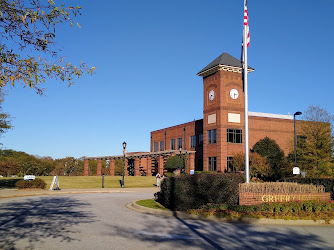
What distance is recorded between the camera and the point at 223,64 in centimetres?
4747

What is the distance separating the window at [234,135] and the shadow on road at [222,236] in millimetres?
36211

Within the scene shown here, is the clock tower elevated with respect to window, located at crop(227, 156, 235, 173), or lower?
elevated

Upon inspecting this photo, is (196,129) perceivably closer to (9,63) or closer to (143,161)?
(143,161)

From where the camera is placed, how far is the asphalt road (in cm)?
859

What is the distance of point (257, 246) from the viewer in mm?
8484

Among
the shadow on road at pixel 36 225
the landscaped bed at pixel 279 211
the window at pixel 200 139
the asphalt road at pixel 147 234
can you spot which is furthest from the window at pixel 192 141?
the asphalt road at pixel 147 234

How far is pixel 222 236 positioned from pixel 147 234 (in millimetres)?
2140

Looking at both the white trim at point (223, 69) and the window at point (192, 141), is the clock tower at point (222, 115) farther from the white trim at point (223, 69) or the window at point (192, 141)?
the window at point (192, 141)

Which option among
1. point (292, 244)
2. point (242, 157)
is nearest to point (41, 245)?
point (292, 244)

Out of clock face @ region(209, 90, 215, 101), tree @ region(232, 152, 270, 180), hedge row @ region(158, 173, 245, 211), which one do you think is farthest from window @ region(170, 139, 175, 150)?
hedge row @ region(158, 173, 245, 211)

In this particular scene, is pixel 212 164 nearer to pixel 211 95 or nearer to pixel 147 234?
pixel 211 95

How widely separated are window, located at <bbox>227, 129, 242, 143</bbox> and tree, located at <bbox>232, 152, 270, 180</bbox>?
4430 mm

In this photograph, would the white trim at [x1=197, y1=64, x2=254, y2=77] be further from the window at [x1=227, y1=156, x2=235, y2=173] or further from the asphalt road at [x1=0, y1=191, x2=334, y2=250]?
the asphalt road at [x1=0, y1=191, x2=334, y2=250]

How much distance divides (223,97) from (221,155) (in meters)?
7.98
